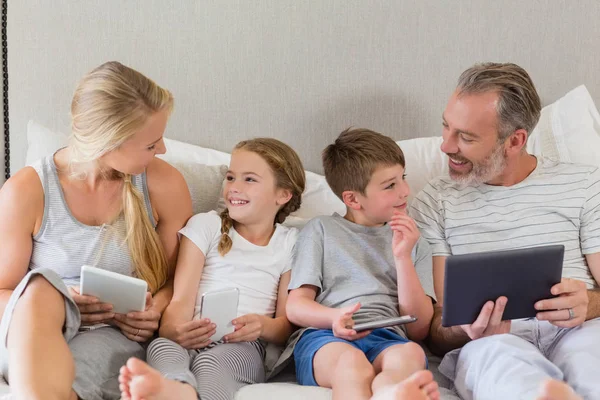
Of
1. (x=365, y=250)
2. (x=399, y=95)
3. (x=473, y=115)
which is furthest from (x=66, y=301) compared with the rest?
(x=399, y=95)

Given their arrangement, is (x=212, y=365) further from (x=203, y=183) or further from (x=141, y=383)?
(x=203, y=183)

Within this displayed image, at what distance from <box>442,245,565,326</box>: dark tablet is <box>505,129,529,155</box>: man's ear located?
42 cm

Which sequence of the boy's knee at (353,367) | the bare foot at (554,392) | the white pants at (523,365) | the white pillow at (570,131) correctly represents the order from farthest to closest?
the white pillow at (570,131)
the boy's knee at (353,367)
the white pants at (523,365)
the bare foot at (554,392)

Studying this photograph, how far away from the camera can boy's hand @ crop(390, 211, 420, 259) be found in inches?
69.9

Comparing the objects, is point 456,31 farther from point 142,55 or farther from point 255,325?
point 255,325

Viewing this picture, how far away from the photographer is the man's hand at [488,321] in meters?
1.63

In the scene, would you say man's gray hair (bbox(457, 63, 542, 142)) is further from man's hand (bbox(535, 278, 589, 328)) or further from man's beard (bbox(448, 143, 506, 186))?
man's hand (bbox(535, 278, 589, 328))

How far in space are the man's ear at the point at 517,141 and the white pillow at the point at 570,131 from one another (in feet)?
0.80

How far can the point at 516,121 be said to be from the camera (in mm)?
1962

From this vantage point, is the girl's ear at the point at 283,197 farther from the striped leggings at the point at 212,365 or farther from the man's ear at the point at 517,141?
the man's ear at the point at 517,141

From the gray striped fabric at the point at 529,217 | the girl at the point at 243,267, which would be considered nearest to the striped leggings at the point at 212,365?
the girl at the point at 243,267

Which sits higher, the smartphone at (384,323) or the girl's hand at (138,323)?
the smartphone at (384,323)

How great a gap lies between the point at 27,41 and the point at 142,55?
36 cm

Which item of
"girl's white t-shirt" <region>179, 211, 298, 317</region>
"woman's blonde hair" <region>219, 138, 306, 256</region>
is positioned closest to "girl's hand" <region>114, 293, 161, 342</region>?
"girl's white t-shirt" <region>179, 211, 298, 317</region>
